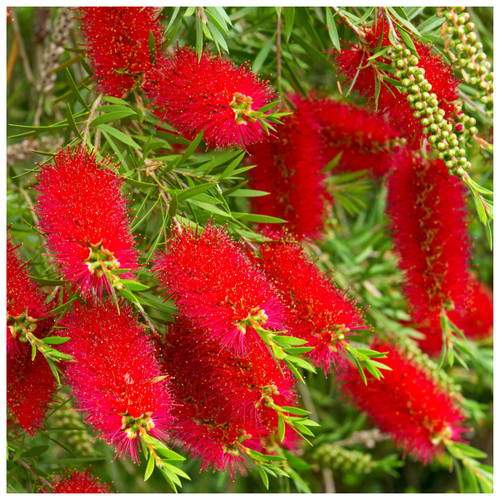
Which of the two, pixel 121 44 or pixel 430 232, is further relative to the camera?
pixel 430 232

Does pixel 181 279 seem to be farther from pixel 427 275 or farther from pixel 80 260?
pixel 427 275

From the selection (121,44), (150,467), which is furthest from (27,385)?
(121,44)

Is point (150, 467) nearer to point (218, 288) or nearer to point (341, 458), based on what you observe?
point (218, 288)

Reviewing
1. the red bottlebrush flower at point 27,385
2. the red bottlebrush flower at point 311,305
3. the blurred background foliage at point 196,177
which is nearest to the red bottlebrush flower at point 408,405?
the blurred background foliage at point 196,177

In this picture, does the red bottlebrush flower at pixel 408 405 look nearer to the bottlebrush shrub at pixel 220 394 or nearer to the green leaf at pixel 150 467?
the bottlebrush shrub at pixel 220 394

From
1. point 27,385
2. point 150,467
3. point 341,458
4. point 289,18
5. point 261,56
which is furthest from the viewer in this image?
point 341,458

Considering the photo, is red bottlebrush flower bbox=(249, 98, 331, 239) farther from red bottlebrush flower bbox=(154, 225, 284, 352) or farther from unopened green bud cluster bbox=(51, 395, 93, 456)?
unopened green bud cluster bbox=(51, 395, 93, 456)
